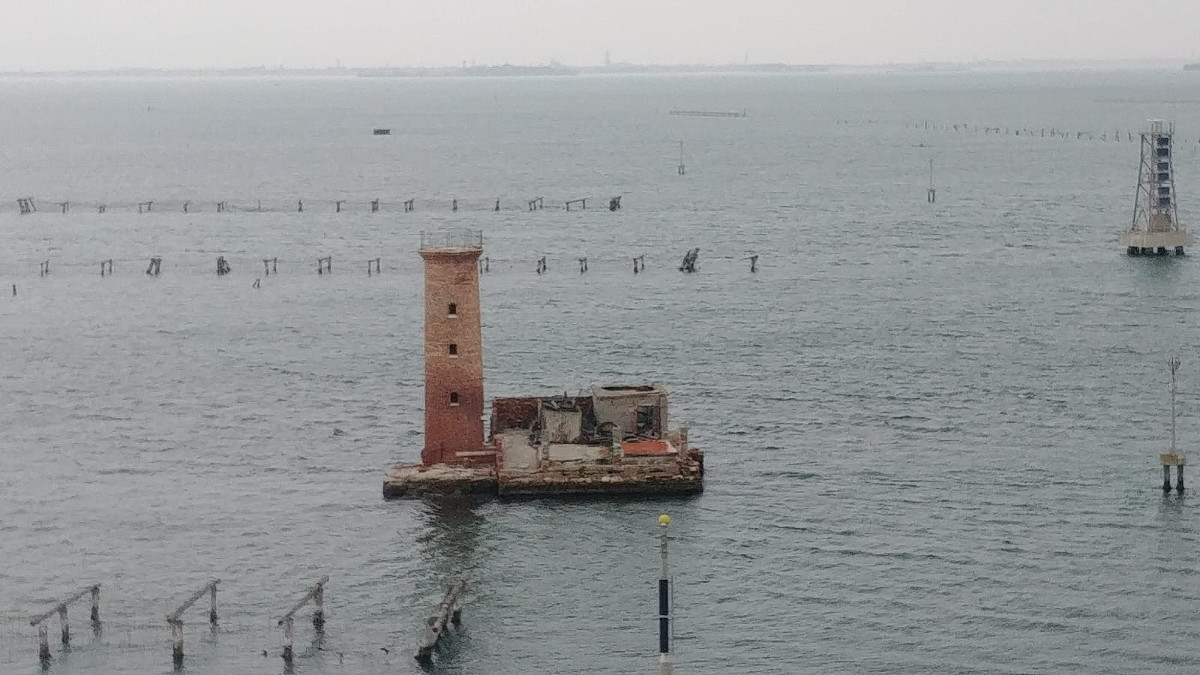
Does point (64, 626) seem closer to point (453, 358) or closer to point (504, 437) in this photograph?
point (453, 358)

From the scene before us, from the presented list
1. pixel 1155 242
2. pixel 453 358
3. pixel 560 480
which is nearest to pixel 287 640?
pixel 560 480

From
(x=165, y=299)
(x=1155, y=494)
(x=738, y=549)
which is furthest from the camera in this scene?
(x=165, y=299)

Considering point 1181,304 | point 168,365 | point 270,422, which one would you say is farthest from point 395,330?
point 1181,304

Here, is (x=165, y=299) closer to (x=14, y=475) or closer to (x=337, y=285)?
(x=337, y=285)

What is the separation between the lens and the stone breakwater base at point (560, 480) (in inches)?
2229

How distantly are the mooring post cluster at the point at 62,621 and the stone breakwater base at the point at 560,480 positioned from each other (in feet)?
40.7

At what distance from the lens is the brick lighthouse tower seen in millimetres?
58219

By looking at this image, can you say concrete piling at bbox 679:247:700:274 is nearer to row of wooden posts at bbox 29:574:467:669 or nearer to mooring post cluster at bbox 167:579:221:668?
row of wooden posts at bbox 29:574:467:669

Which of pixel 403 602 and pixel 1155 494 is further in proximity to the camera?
pixel 1155 494

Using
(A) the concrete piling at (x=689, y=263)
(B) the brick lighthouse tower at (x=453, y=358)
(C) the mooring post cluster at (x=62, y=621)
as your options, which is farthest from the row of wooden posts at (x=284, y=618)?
(A) the concrete piling at (x=689, y=263)

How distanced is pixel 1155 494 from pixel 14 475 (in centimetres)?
3589

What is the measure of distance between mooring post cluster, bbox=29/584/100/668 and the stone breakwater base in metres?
12.4

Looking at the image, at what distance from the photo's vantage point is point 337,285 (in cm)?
11062

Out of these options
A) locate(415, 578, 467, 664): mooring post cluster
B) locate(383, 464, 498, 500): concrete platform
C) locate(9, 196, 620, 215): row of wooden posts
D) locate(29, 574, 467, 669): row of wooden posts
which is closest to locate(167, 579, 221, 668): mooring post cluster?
locate(29, 574, 467, 669): row of wooden posts
